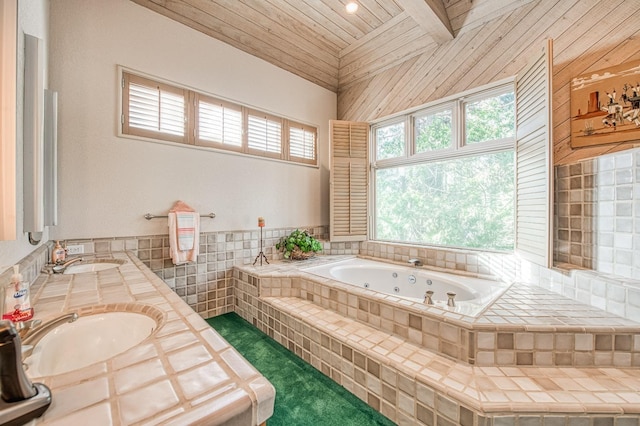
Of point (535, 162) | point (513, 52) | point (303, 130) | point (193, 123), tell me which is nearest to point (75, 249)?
point (193, 123)

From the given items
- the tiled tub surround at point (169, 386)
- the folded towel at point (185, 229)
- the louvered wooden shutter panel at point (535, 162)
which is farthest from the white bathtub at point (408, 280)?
the tiled tub surround at point (169, 386)

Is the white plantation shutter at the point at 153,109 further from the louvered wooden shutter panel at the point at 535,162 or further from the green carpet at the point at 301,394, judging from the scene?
the louvered wooden shutter panel at the point at 535,162

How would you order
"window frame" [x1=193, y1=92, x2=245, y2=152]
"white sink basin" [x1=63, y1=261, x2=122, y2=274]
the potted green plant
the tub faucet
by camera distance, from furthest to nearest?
the potted green plant, "window frame" [x1=193, y1=92, x2=245, y2=152], "white sink basin" [x1=63, y1=261, x2=122, y2=274], the tub faucet

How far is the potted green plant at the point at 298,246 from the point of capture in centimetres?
312

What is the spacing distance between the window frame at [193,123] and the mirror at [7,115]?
153 centimetres

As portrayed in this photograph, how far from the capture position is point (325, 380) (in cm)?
174

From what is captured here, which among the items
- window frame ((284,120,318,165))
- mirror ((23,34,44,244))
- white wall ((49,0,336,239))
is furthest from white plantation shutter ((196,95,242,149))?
mirror ((23,34,44,244))

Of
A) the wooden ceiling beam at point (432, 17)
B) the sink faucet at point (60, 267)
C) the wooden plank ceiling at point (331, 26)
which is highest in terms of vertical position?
the wooden plank ceiling at point (331, 26)

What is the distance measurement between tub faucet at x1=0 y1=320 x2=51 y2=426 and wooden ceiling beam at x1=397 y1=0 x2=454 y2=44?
297cm

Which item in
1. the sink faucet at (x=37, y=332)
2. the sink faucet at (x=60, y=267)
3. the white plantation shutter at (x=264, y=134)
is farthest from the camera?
the white plantation shutter at (x=264, y=134)

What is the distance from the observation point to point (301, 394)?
1611 mm

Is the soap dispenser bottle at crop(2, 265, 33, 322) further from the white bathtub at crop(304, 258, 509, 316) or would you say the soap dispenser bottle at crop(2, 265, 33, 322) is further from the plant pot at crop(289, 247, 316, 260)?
the plant pot at crop(289, 247, 316, 260)

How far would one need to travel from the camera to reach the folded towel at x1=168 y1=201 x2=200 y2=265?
7.77 ft

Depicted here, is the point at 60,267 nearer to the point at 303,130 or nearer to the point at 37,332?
the point at 37,332
